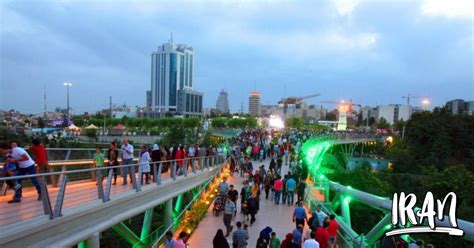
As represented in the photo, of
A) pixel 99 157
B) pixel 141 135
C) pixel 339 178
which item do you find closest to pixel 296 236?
pixel 99 157

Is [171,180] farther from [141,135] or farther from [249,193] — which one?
[141,135]

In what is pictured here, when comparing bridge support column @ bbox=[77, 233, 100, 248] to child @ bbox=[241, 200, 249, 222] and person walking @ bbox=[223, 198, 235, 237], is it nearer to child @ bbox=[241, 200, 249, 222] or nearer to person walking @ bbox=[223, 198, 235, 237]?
person walking @ bbox=[223, 198, 235, 237]

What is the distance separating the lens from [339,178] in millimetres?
28078

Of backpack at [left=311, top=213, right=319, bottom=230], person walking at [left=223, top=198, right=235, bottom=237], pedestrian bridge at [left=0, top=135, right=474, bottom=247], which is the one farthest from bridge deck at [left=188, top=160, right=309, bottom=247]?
backpack at [left=311, top=213, right=319, bottom=230]

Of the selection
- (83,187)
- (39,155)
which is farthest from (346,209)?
(39,155)

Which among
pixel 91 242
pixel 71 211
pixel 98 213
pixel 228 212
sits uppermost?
pixel 71 211

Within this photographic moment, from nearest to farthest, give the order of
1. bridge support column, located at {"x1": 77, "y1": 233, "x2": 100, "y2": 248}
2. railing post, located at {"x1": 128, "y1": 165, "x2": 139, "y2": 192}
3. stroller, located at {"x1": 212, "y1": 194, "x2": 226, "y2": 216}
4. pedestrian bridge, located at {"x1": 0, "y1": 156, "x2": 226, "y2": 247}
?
pedestrian bridge, located at {"x1": 0, "y1": 156, "x2": 226, "y2": 247}
bridge support column, located at {"x1": 77, "y1": 233, "x2": 100, "y2": 248}
railing post, located at {"x1": 128, "y1": 165, "x2": 139, "y2": 192}
stroller, located at {"x1": 212, "y1": 194, "x2": 226, "y2": 216}

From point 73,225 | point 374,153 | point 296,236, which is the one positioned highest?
point 73,225

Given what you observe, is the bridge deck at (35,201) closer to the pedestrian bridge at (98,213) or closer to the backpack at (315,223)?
the pedestrian bridge at (98,213)

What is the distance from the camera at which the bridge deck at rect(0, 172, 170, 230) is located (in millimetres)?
6603

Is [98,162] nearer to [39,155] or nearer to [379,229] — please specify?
[39,155]

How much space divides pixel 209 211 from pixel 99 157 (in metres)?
5.53

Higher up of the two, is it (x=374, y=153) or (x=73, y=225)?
(x=73, y=225)

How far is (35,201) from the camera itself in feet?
24.8
